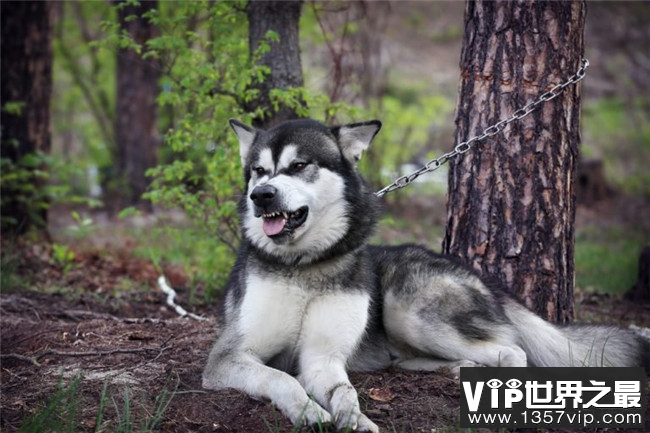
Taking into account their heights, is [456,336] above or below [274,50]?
below

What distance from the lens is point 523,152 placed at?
199 inches

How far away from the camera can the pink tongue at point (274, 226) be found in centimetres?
410

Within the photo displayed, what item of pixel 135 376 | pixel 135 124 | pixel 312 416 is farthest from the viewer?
→ pixel 135 124

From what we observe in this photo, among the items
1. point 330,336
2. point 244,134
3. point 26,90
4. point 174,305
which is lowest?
point 174,305

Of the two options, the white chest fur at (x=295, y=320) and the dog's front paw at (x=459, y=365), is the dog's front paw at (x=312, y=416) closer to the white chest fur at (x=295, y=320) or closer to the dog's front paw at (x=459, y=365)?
the white chest fur at (x=295, y=320)

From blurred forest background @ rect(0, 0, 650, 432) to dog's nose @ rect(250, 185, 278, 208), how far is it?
107cm

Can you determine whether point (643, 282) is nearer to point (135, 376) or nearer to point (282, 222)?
point (282, 222)

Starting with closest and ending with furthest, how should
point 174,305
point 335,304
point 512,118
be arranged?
point 335,304
point 512,118
point 174,305

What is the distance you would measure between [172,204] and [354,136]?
9.18 feet

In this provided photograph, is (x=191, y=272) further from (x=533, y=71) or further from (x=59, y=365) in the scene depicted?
(x=533, y=71)

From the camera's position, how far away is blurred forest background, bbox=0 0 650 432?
402cm

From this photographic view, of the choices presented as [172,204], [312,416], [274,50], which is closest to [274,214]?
[312,416]

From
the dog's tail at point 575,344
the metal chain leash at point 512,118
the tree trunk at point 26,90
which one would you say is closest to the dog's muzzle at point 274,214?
the metal chain leash at point 512,118

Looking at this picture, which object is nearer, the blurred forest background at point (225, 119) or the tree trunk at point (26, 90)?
the blurred forest background at point (225, 119)
